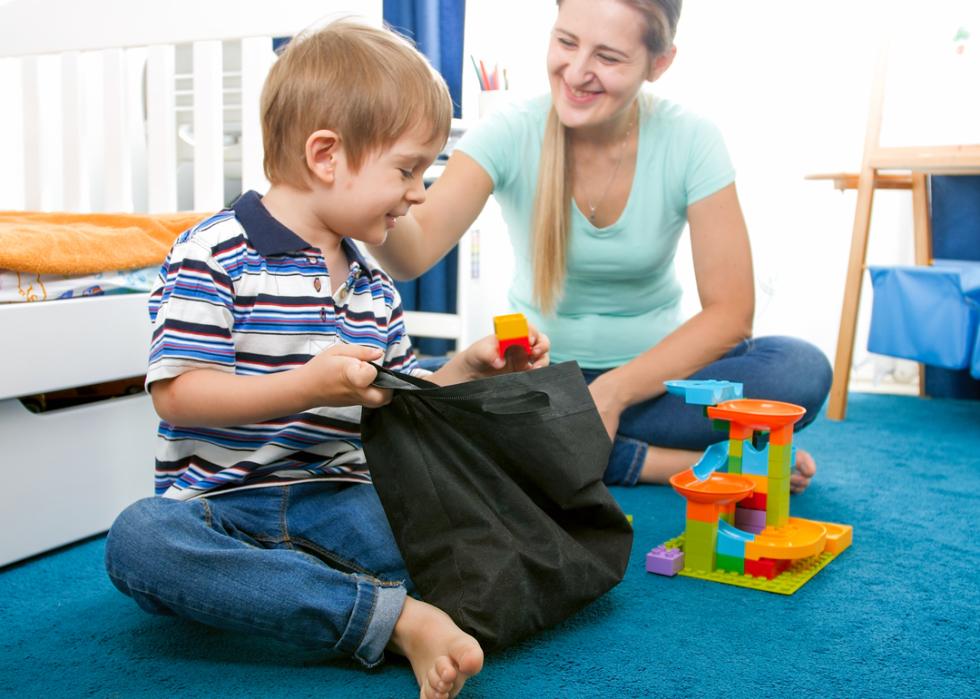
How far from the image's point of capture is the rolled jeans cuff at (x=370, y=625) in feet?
2.81

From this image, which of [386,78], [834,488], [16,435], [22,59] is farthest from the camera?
[22,59]

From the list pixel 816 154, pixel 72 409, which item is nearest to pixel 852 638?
pixel 72 409

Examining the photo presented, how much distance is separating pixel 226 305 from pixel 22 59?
1.29 metres

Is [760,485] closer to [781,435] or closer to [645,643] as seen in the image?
[781,435]

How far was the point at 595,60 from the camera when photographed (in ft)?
4.38

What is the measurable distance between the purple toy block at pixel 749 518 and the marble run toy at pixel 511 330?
338 millimetres

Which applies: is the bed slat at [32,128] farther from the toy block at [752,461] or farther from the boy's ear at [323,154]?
the toy block at [752,461]

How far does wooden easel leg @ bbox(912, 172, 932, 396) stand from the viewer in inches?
84.0

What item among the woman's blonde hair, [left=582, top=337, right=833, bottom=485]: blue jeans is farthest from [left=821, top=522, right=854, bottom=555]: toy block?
the woman's blonde hair

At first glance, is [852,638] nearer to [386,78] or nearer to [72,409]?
[386,78]

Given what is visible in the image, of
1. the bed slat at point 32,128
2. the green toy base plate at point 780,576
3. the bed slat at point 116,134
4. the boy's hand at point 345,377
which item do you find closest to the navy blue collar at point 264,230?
the boy's hand at point 345,377

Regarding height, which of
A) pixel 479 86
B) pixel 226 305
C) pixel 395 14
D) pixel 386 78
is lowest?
pixel 226 305

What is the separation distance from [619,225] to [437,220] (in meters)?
0.28

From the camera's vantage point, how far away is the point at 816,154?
7.29 feet
